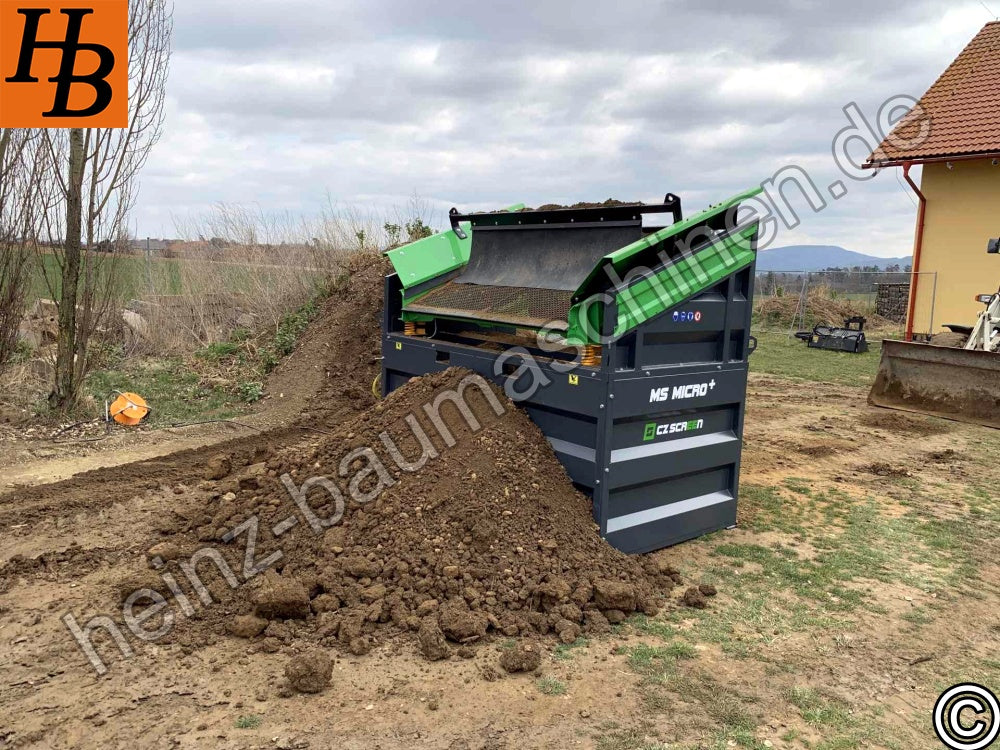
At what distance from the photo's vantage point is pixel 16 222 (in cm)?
818

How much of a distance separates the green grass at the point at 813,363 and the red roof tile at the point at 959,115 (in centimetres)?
432

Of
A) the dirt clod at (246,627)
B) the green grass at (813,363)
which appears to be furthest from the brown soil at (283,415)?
the green grass at (813,363)

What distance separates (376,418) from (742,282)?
8.54ft

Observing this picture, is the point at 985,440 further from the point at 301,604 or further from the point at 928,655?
the point at 301,604

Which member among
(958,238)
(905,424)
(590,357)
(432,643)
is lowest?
(432,643)

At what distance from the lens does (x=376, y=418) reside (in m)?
4.65

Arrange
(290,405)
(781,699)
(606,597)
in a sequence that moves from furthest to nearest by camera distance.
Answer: (290,405)
(606,597)
(781,699)

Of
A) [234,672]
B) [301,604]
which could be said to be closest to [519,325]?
[301,604]

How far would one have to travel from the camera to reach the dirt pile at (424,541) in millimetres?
3496

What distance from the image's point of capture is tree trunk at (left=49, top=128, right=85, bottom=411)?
8.12 metres

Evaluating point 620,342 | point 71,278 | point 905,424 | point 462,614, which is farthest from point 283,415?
point 905,424

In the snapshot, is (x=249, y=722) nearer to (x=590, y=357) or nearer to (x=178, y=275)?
(x=590, y=357)

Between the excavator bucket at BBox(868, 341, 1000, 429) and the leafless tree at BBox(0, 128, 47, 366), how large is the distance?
10605 mm

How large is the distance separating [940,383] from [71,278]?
34.7 feet
